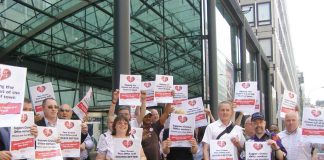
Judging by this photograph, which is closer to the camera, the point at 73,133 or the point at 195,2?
the point at 73,133

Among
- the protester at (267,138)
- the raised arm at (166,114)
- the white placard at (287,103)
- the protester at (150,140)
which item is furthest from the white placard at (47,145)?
the white placard at (287,103)

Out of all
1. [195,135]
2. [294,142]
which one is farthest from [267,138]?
[195,135]

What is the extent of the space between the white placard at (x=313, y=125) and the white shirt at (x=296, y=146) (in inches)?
3.7

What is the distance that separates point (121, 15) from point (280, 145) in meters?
4.18

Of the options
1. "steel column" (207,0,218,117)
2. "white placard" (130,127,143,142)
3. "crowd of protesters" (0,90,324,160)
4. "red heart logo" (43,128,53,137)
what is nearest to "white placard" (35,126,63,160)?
"red heart logo" (43,128,53,137)

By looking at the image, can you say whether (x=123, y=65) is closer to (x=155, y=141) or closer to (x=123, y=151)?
(x=155, y=141)

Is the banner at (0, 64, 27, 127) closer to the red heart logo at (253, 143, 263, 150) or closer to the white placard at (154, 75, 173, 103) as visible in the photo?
the red heart logo at (253, 143, 263, 150)

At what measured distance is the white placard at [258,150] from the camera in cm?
632

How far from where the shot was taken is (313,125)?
21.8 ft

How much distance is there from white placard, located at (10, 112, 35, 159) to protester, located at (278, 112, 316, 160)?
137 inches

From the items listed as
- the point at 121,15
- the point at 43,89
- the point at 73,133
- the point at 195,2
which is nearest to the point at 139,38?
the point at 195,2

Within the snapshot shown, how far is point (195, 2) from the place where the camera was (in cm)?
1573

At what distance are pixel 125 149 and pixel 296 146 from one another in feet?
7.97

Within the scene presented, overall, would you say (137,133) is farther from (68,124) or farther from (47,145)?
(47,145)
